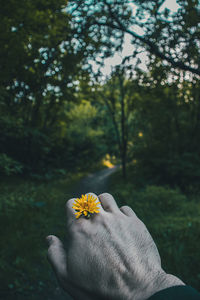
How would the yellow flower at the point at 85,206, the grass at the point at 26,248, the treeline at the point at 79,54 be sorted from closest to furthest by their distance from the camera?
the yellow flower at the point at 85,206 < the treeline at the point at 79,54 < the grass at the point at 26,248

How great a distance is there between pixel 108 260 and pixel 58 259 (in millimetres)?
241

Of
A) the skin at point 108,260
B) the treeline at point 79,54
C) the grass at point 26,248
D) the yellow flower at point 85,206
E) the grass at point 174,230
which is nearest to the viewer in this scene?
the skin at point 108,260

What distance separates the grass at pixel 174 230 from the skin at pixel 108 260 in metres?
0.73

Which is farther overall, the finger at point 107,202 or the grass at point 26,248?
the grass at point 26,248

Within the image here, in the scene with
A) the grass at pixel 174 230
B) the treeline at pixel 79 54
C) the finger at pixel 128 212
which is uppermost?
the treeline at pixel 79 54

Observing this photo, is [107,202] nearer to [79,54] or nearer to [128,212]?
[128,212]

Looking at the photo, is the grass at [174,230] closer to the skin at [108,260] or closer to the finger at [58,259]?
the skin at [108,260]

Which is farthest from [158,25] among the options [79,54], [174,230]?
[174,230]

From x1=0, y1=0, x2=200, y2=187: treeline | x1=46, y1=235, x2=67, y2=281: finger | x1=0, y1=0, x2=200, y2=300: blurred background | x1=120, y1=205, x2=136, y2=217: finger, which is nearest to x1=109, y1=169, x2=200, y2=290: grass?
x1=0, y1=0, x2=200, y2=300: blurred background

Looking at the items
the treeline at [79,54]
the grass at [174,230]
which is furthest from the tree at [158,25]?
the grass at [174,230]

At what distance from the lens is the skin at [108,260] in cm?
89

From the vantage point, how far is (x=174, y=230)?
4.39m

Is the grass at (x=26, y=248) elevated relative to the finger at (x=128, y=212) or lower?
lower

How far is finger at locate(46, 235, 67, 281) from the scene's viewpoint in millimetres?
969
